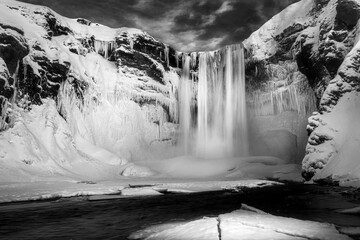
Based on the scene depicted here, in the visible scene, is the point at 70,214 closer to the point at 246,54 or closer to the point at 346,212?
the point at 346,212

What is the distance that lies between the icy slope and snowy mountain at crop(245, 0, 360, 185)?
77.1ft

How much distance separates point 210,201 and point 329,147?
73.5ft

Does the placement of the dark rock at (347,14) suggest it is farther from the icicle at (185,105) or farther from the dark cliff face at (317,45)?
the icicle at (185,105)

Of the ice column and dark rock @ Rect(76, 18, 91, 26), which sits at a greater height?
dark rock @ Rect(76, 18, 91, 26)

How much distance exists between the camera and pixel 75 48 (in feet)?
206

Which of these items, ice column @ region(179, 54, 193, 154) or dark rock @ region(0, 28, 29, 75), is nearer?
dark rock @ region(0, 28, 29, 75)

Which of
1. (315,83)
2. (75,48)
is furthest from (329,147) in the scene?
(75,48)

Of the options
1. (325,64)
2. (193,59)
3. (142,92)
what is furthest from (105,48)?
(325,64)

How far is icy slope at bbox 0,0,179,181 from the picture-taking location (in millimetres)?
43656

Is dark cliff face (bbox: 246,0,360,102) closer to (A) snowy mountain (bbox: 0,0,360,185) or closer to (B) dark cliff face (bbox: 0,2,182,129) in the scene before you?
(A) snowy mountain (bbox: 0,0,360,185)

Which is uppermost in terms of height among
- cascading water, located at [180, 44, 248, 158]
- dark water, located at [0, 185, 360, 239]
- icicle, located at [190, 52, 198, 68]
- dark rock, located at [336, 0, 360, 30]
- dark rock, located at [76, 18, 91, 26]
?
dark rock, located at [76, 18, 91, 26]

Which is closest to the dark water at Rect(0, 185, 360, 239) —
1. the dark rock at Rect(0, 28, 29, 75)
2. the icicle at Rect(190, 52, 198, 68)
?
the dark rock at Rect(0, 28, 29, 75)

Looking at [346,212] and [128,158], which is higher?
[128,158]

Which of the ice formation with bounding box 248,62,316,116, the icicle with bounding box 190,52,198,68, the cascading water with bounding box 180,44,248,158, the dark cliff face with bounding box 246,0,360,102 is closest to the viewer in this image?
the dark cliff face with bounding box 246,0,360,102
